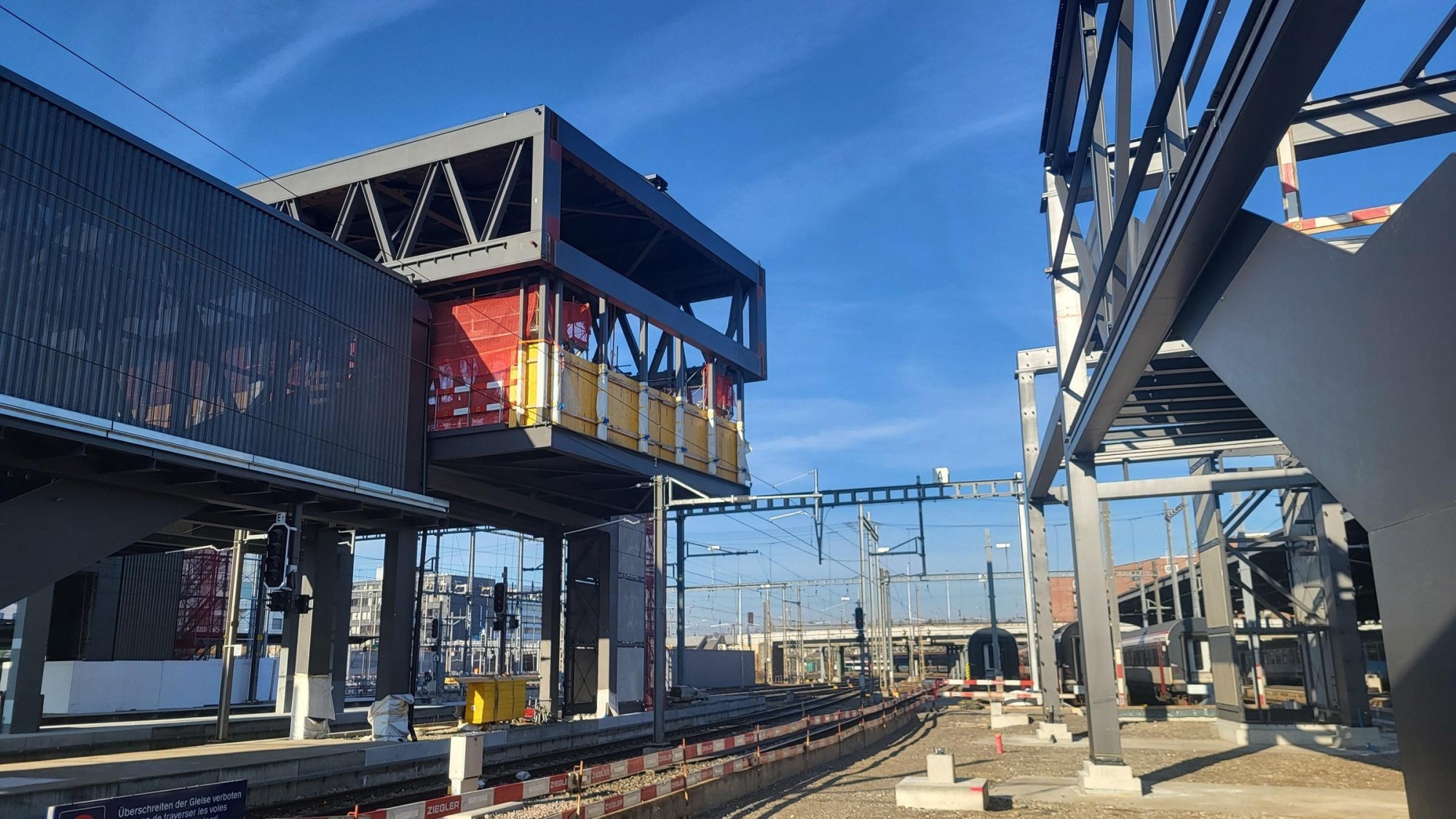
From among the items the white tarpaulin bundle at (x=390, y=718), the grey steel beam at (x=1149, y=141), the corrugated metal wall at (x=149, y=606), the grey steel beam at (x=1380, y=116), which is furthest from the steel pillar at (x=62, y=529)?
the corrugated metal wall at (x=149, y=606)

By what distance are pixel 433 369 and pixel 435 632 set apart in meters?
24.4

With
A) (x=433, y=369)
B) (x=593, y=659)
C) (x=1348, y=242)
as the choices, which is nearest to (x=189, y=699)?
(x=593, y=659)

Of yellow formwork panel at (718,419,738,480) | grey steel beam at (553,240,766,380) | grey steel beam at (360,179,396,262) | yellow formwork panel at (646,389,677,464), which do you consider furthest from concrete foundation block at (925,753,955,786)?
grey steel beam at (360,179,396,262)

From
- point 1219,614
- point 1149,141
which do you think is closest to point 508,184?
point 1149,141

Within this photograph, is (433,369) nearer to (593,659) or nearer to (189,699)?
(593,659)

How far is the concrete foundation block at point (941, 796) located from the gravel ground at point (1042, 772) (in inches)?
11.0

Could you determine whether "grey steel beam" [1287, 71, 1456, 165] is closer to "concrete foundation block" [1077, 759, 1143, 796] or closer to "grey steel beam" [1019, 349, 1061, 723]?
"concrete foundation block" [1077, 759, 1143, 796]

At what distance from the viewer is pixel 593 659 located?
3184 centimetres

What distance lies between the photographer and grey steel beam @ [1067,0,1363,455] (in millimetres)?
5590

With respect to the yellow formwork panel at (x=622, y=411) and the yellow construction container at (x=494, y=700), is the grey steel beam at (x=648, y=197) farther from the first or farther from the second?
the yellow construction container at (x=494, y=700)

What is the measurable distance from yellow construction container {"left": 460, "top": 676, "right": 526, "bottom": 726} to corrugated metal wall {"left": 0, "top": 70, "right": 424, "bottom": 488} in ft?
23.2

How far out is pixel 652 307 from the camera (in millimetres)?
25922

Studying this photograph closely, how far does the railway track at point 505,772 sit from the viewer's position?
15352 mm

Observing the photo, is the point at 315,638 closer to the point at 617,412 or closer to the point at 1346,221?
the point at 617,412
